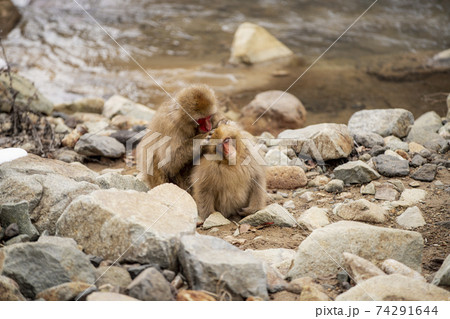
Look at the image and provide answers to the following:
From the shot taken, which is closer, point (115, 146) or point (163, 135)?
point (163, 135)

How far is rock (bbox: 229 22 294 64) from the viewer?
10.7 meters

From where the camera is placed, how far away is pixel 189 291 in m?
2.73

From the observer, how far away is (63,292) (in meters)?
2.68

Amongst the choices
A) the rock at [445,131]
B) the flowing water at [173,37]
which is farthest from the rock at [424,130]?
the flowing water at [173,37]

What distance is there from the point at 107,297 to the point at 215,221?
192 cm

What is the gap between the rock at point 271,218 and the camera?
431cm

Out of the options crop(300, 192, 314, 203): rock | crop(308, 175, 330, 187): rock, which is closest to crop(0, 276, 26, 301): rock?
crop(300, 192, 314, 203): rock

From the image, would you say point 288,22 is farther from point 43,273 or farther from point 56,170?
point 43,273

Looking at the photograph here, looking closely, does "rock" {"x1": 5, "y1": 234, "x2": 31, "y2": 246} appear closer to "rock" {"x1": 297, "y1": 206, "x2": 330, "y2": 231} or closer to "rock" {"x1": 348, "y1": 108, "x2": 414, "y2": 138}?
"rock" {"x1": 297, "y1": 206, "x2": 330, "y2": 231}

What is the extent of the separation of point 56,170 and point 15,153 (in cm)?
35

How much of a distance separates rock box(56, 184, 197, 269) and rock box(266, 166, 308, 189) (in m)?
1.88

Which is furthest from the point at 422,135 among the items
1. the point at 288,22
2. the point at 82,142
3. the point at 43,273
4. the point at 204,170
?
the point at 288,22

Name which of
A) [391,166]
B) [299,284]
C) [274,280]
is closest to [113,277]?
[274,280]

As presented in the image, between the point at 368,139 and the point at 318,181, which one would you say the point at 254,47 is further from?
the point at 318,181
